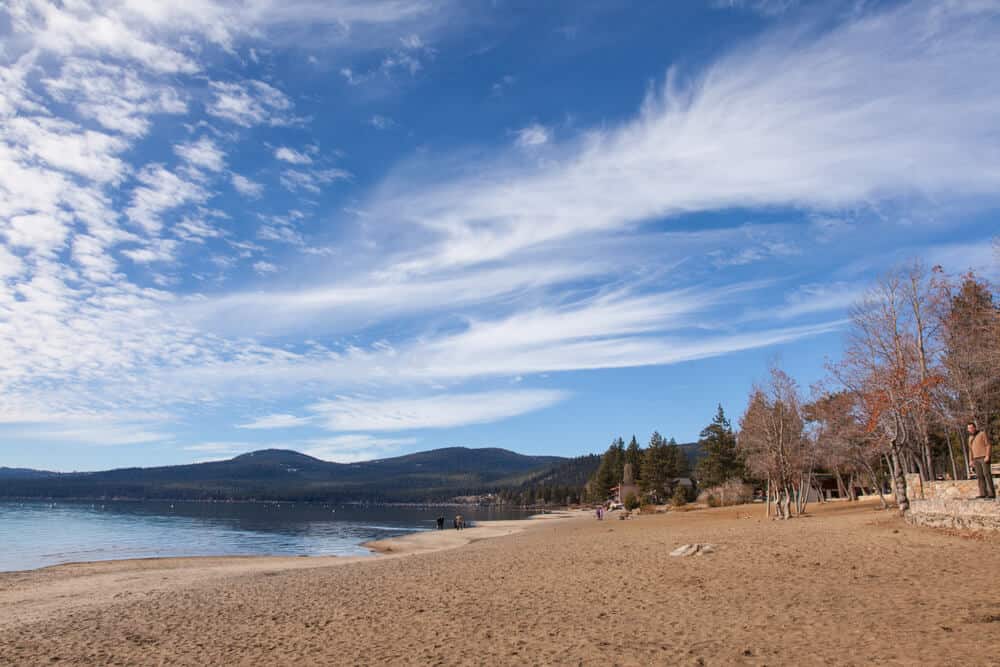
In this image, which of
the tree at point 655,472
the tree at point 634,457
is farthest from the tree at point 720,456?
the tree at point 634,457

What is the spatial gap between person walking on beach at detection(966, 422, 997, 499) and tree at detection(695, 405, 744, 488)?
51.8 meters

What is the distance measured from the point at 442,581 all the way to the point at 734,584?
8200mm

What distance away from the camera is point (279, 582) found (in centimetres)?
2192

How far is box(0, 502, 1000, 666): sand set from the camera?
388 inches

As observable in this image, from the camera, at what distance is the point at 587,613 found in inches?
509

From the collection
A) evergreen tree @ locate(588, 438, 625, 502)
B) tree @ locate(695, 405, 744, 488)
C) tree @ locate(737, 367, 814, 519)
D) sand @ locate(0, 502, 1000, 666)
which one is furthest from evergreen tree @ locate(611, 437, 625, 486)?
sand @ locate(0, 502, 1000, 666)

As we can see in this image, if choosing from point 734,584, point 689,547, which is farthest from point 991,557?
point 689,547

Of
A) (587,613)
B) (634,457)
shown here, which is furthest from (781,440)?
(634,457)

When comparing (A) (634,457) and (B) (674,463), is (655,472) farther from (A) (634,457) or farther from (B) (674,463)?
(A) (634,457)

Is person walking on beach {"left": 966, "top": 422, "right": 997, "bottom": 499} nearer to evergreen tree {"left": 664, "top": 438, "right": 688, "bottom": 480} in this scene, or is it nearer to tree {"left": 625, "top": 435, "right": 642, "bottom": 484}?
evergreen tree {"left": 664, "top": 438, "right": 688, "bottom": 480}

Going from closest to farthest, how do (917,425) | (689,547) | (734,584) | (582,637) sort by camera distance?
Answer: (582,637)
(734,584)
(689,547)
(917,425)

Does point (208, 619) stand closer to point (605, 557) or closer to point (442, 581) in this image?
point (442, 581)

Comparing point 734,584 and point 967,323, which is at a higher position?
point 967,323

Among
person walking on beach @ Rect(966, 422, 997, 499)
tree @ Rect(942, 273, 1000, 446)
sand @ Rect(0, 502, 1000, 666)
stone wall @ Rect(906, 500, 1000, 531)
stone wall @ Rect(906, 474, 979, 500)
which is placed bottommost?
sand @ Rect(0, 502, 1000, 666)
